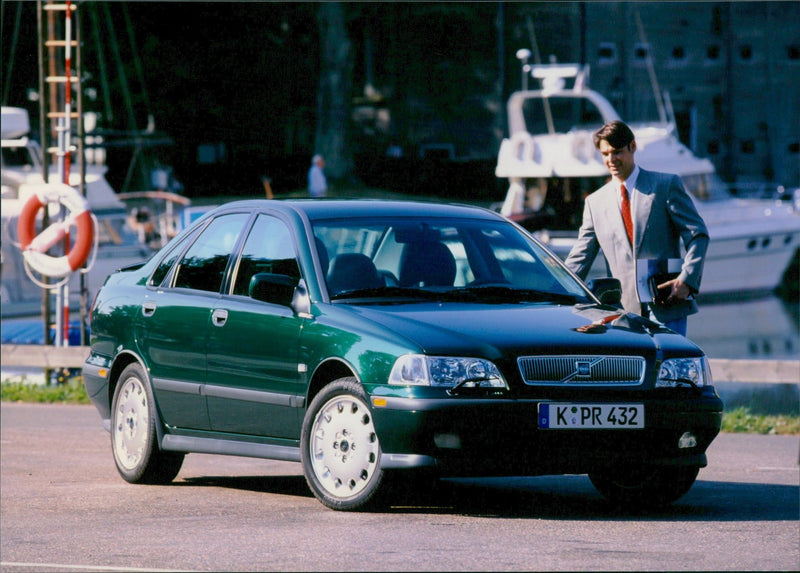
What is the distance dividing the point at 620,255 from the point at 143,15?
40478 millimetres

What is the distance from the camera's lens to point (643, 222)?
10102mm

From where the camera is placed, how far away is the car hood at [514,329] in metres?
8.30

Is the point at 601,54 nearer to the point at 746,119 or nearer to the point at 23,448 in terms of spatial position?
the point at 746,119

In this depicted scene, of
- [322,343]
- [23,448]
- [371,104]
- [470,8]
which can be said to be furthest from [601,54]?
[322,343]

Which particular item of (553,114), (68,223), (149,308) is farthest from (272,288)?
(553,114)

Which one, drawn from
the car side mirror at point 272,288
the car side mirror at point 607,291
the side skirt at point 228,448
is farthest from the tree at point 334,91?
the car side mirror at point 272,288

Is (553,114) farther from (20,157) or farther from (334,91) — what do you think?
(20,157)

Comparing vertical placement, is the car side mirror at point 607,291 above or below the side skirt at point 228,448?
above

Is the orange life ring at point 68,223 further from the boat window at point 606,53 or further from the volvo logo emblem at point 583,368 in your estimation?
the boat window at point 606,53

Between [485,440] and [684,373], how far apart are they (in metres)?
1.13

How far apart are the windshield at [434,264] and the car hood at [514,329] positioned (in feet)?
0.74

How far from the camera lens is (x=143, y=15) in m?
49.2

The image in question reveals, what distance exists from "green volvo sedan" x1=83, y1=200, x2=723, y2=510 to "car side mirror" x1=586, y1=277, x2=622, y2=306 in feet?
0.04

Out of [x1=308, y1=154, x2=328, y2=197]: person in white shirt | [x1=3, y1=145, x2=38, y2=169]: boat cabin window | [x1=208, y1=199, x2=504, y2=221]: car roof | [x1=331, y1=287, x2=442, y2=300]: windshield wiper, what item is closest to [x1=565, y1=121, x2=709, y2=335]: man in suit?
[x1=208, y1=199, x2=504, y2=221]: car roof
